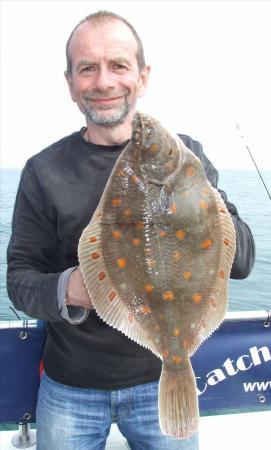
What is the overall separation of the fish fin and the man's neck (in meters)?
0.73

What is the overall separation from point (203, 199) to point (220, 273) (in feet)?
1.11

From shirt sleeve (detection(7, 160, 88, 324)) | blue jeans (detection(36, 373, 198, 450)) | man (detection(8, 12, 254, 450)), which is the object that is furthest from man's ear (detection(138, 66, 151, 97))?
blue jeans (detection(36, 373, 198, 450))

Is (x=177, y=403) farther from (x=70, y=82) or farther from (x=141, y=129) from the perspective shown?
(x=70, y=82)

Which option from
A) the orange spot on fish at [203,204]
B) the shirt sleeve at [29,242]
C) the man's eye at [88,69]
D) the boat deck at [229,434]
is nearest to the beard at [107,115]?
the man's eye at [88,69]

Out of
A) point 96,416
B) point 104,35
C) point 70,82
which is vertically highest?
point 104,35

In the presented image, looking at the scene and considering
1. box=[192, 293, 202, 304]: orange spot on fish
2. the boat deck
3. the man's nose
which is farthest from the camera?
the boat deck

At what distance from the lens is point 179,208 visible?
186cm

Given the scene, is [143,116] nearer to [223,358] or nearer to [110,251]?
[110,251]

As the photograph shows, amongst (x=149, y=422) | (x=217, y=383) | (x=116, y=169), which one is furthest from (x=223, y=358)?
(x=116, y=169)

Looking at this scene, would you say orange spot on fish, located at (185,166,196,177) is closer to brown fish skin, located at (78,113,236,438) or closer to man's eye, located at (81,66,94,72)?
brown fish skin, located at (78,113,236,438)

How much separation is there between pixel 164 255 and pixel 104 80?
3.27 ft

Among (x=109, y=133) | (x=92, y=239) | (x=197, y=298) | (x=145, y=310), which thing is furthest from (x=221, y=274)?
(x=109, y=133)

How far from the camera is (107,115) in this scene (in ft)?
7.86

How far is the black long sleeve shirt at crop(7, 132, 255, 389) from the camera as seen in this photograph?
8.00ft
